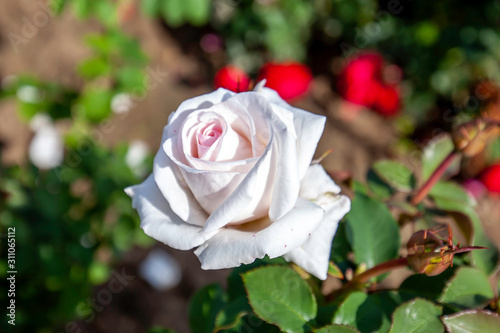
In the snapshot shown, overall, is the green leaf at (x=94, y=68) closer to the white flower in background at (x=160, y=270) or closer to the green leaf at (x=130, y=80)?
the green leaf at (x=130, y=80)

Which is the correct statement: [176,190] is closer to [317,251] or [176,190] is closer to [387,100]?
[317,251]

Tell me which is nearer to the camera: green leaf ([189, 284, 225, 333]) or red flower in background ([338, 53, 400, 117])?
green leaf ([189, 284, 225, 333])

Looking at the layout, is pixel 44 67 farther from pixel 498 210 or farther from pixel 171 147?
pixel 498 210

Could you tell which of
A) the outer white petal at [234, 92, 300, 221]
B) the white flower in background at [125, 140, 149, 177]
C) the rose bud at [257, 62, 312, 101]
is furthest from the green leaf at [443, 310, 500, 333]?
the rose bud at [257, 62, 312, 101]

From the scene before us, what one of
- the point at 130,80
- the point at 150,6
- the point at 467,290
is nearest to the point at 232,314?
the point at 467,290

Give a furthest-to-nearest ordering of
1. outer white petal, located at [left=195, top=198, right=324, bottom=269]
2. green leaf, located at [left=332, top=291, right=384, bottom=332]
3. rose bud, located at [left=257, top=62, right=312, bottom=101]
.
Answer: rose bud, located at [left=257, top=62, right=312, bottom=101]
green leaf, located at [left=332, top=291, right=384, bottom=332]
outer white petal, located at [left=195, top=198, right=324, bottom=269]

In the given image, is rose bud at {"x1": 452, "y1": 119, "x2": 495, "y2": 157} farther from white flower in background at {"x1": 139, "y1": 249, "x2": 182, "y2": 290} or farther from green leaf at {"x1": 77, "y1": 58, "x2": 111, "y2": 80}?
white flower in background at {"x1": 139, "y1": 249, "x2": 182, "y2": 290}

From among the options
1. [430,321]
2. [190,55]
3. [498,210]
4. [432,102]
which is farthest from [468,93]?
[430,321]
